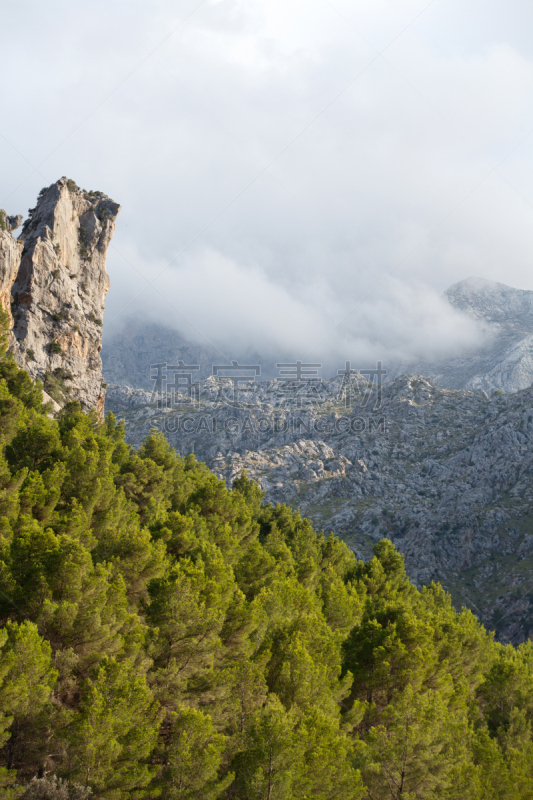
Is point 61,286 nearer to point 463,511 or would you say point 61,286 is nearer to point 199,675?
point 199,675

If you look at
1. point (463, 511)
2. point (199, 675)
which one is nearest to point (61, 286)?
point (199, 675)

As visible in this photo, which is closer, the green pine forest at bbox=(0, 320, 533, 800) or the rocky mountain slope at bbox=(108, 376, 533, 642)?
the green pine forest at bbox=(0, 320, 533, 800)

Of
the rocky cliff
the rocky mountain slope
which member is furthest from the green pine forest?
the rocky mountain slope

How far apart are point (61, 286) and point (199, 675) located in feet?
243

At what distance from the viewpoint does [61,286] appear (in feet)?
272

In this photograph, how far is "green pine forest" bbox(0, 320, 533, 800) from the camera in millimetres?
19156

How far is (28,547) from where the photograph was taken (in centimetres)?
2366

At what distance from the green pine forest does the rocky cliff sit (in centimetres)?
3654

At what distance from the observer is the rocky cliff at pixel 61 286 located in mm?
75000

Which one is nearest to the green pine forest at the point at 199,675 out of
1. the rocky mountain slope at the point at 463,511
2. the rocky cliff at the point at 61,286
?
the rocky cliff at the point at 61,286

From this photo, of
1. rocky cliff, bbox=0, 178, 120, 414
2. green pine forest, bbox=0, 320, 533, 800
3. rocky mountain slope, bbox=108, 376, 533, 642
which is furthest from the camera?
rocky mountain slope, bbox=108, 376, 533, 642

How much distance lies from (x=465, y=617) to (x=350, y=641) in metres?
18.1

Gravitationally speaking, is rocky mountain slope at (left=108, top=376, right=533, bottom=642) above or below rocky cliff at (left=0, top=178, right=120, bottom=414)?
below

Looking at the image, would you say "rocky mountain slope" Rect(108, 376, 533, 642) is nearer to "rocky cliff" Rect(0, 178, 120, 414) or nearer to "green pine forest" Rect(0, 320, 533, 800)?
"green pine forest" Rect(0, 320, 533, 800)
